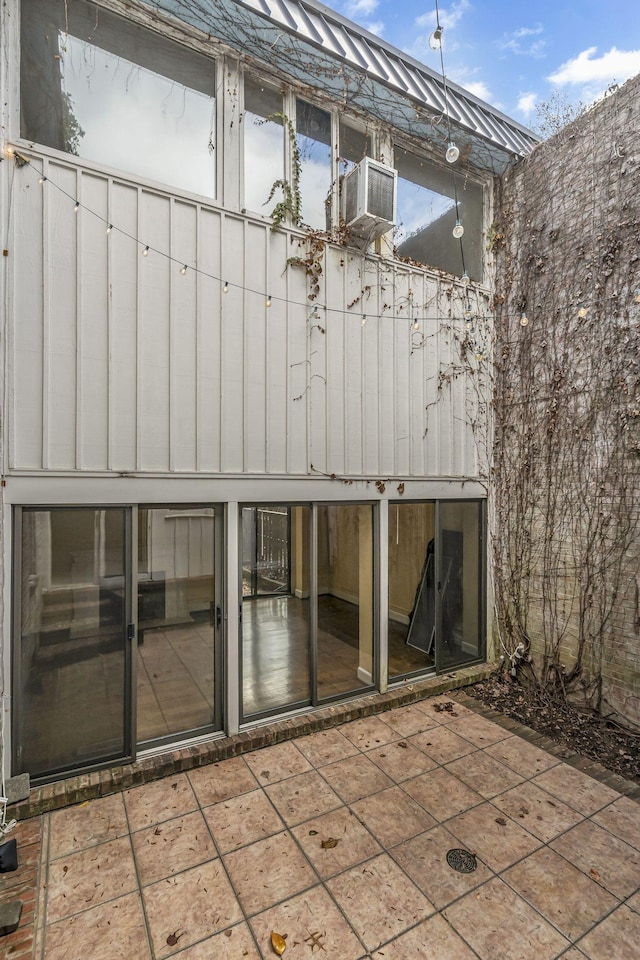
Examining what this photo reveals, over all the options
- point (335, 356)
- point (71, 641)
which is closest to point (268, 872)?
point (71, 641)

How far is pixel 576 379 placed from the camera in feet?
15.0

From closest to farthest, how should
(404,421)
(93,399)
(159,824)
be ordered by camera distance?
(159,824) → (93,399) → (404,421)

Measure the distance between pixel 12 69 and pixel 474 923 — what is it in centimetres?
571

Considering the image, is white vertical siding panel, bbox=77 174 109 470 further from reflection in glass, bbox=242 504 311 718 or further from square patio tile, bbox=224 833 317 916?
square patio tile, bbox=224 833 317 916

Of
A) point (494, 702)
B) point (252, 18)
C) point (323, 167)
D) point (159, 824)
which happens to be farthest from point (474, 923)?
point (252, 18)

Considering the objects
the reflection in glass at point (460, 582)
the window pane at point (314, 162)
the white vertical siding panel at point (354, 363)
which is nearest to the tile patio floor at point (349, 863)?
the reflection in glass at point (460, 582)

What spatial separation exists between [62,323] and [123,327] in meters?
0.40

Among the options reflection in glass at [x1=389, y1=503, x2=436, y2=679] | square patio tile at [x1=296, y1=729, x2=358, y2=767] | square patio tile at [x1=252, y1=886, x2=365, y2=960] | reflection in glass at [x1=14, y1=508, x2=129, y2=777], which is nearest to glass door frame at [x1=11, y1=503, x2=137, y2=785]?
reflection in glass at [x1=14, y1=508, x2=129, y2=777]

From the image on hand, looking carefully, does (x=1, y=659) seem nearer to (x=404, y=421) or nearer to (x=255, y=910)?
(x=255, y=910)

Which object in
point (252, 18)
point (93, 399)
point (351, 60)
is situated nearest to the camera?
point (93, 399)

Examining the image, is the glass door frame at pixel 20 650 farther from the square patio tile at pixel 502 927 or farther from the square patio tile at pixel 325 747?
the square patio tile at pixel 502 927

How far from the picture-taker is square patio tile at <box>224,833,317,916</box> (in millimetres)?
2430

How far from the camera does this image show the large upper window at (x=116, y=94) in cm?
324

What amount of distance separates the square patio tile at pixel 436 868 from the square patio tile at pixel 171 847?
1125mm
